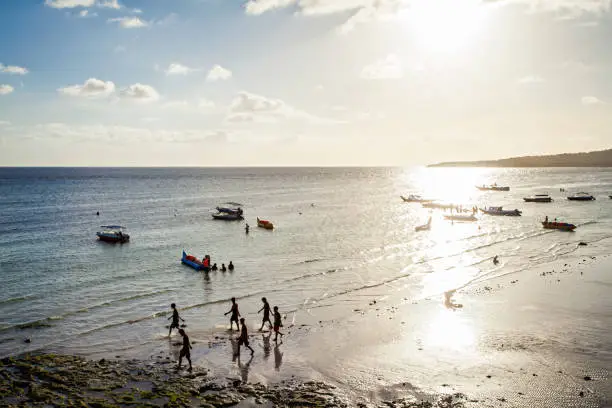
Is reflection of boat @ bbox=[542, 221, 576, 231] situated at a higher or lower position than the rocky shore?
higher

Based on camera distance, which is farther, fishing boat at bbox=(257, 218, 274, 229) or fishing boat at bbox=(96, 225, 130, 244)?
fishing boat at bbox=(257, 218, 274, 229)

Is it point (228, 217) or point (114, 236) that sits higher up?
point (228, 217)

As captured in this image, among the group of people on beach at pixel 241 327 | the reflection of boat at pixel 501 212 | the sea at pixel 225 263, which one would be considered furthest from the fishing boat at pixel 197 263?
the reflection of boat at pixel 501 212

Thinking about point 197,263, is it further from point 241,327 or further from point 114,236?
point 114,236

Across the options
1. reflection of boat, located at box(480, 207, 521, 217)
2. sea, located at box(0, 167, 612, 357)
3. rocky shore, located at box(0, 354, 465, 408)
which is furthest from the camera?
reflection of boat, located at box(480, 207, 521, 217)

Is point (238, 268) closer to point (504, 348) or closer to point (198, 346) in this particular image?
point (198, 346)

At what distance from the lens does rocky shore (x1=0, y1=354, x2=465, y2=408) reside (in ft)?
55.4

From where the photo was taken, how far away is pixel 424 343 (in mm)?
22719

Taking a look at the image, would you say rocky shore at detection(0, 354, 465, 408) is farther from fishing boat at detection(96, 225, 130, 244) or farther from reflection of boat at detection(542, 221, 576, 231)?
reflection of boat at detection(542, 221, 576, 231)

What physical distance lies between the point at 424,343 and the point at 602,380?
7.54 meters

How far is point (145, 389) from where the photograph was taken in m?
18.2

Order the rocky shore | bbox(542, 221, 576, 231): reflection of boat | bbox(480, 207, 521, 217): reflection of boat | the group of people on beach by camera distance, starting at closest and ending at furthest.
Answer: the rocky shore, the group of people on beach, bbox(542, 221, 576, 231): reflection of boat, bbox(480, 207, 521, 217): reflection of boat

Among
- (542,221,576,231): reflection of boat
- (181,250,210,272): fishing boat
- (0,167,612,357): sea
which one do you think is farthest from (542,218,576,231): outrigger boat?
(181,250,210,272): fishing boat

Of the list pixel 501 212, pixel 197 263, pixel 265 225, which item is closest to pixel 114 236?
pixel 265 225
